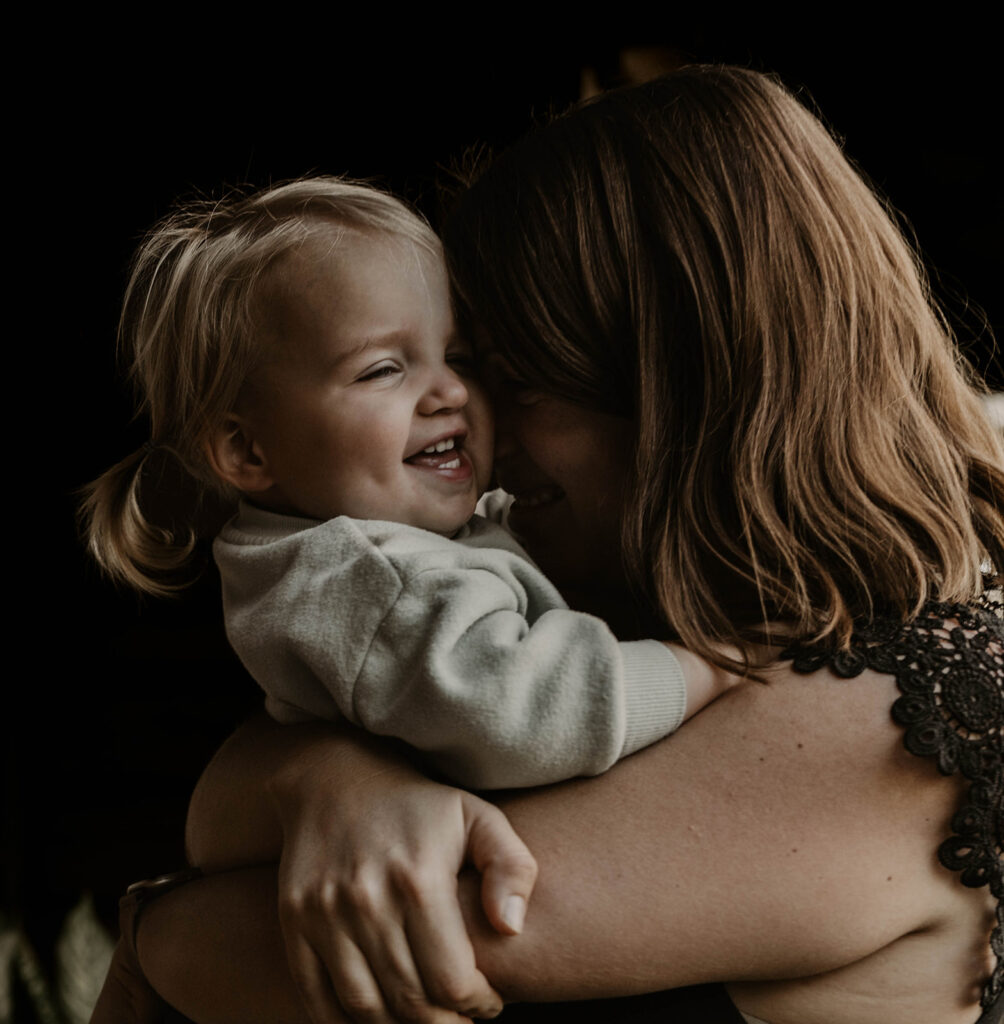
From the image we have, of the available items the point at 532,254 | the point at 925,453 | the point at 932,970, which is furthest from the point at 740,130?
the point at 932,970

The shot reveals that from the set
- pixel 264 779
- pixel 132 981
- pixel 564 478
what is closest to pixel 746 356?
pixel 564 478

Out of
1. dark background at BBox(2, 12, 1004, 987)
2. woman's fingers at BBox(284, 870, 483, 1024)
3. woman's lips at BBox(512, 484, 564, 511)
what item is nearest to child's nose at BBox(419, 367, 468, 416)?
woman's lips at BBox(512, 484, 564, 511)

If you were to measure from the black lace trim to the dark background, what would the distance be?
2679 millimetres

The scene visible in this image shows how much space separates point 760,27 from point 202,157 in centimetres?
190

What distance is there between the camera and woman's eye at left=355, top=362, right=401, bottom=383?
136cm

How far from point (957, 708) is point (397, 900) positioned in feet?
1.90

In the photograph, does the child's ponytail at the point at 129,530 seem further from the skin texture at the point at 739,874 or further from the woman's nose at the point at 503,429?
the skin texture at the point at 739,874

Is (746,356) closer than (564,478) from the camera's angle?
Yes

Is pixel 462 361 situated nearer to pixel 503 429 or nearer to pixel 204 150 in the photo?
pixel 503 429

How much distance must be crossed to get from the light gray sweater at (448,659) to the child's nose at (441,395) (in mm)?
176

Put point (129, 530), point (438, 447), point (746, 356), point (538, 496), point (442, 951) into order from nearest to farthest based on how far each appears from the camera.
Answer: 1. point (442, 951)
2. point (746, 356)
3. point (438, 447)
4. point (538, 496)
5. point (129, 530)

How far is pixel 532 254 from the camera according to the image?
1.38 metres

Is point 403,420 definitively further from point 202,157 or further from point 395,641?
point 202,157

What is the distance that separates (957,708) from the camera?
1.15 m
